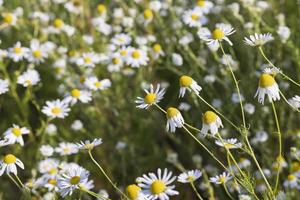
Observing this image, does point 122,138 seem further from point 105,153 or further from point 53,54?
point 53,54

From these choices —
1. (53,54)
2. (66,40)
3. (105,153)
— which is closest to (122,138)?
(105,153)

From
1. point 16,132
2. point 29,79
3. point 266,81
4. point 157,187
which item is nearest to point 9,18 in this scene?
point 29,79

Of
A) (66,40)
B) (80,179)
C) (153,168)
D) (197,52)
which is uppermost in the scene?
(80,179)

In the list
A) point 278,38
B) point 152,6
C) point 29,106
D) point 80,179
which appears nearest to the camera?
point 80,179

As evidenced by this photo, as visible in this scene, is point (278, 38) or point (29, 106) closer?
point (278, 38)

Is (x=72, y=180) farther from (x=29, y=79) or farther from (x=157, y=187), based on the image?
(x=29, y=79)

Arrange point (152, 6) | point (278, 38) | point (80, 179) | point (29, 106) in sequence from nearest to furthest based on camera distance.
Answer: point (80, 179)
point (278, 38)
point (152, 6)
point (29, 106)

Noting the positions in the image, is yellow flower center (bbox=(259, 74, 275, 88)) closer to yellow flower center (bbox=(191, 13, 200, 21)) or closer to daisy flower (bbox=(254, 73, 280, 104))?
daisy flower (bbox=(254, 73, 280, 104))
